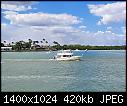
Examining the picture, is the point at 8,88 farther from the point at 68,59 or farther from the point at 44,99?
the point at 68,59

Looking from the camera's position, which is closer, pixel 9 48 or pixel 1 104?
pixel 1 104

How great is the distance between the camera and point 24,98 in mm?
7043

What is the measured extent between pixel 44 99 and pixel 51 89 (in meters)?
9.89

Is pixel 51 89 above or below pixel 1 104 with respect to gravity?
below

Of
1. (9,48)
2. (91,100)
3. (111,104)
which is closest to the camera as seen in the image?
(111,104)

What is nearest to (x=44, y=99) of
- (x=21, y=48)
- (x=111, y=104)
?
(x=111, y=104)

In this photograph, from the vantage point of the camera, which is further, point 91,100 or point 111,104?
point 91,100

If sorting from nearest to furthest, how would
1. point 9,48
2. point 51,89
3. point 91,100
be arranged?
point 91,100 → point 51,89 → point 9,48

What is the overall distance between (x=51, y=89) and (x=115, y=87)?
3590 mm

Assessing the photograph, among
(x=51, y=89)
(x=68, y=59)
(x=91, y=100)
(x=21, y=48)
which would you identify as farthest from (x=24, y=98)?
(x=21, y=48)

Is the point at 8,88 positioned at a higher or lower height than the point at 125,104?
lower

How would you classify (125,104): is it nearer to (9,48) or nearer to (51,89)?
(51,89)

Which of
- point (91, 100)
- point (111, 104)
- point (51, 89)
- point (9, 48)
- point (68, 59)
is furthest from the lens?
point (9, 48)

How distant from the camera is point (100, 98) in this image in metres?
7.24
